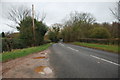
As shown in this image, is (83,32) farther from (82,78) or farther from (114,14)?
(82,78)

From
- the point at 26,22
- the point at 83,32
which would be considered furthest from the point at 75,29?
the point at 26,22

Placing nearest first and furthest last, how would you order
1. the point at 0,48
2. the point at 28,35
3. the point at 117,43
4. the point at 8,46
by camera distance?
the point at 0,48
the point at 8,46
the point at 117,43
the point at 28,35

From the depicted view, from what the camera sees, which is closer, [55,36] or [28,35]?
[28,35]

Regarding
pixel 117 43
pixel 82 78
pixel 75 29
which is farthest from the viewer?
pixel 75 29

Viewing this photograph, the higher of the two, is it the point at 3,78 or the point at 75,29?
the point at 75,29

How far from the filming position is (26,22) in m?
27.1

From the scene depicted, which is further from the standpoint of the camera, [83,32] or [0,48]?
[83,32]

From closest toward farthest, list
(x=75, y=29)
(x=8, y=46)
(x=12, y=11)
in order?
(x=8, y=46) → (x=12, y=11) → (x=75, y=29)

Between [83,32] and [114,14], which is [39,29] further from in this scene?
[83,32]

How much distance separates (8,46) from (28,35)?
827 cm

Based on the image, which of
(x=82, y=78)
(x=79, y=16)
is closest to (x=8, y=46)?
(x=82, y=78)

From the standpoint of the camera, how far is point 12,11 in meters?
42.2

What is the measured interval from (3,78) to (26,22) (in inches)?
892

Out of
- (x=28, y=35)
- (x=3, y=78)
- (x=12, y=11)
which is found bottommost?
(x=3, y=78)
